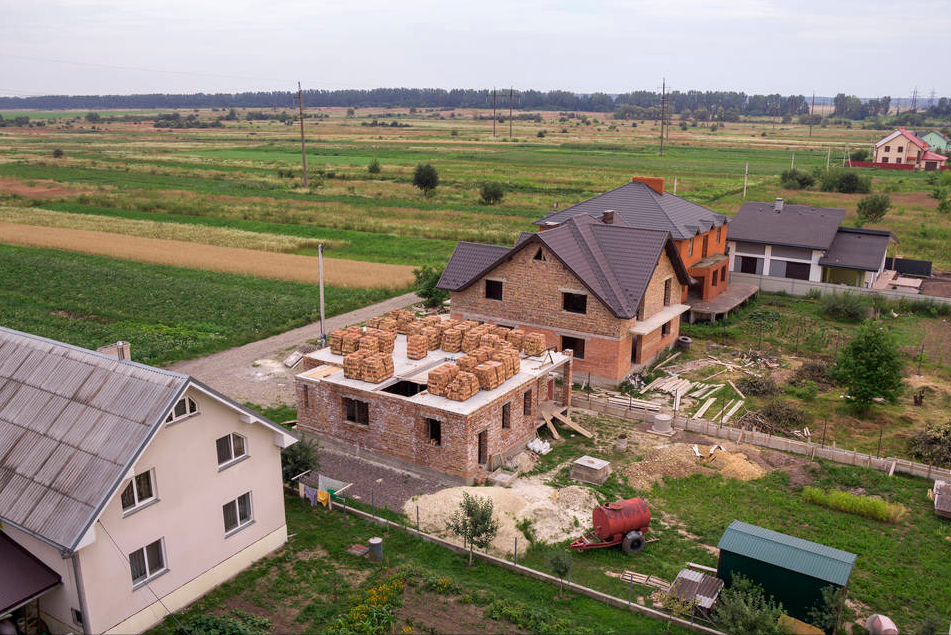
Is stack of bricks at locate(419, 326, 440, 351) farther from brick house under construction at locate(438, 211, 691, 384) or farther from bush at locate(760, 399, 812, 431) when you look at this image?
bush at locate(760, 399, 812, 431)

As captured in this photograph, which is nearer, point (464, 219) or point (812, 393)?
point (812, 393)

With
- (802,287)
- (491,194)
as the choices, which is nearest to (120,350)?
(802,287)

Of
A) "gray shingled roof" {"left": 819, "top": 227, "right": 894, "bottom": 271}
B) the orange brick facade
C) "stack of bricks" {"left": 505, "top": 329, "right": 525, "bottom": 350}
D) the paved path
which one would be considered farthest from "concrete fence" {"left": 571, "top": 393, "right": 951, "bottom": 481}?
"gray shingled roof" {"left": 819, "top": 227, "right": 894, "bottom": 271}

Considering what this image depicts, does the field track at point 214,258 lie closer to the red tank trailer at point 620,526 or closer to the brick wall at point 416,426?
the brick wall at point 416,426

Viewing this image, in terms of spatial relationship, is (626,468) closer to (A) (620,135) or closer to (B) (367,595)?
(B) (367,595)

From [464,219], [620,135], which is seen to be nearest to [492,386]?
[464,219]

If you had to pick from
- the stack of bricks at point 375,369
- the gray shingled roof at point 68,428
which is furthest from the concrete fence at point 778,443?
the gray shingled roof at point 68,428

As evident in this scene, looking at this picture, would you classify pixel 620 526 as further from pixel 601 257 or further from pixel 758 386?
pixel 601 257
